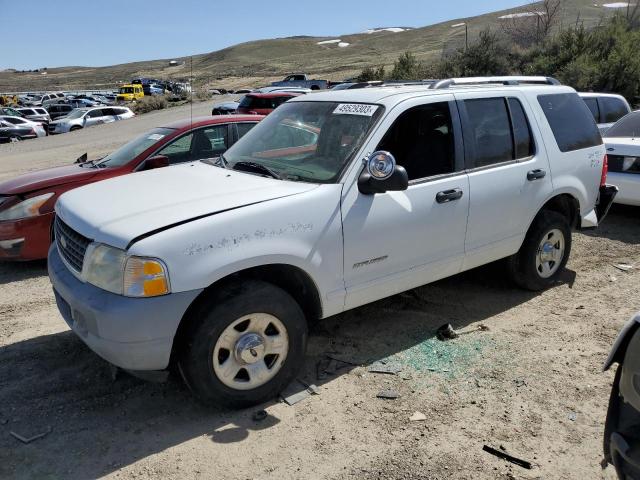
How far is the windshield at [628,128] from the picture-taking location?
318 inches

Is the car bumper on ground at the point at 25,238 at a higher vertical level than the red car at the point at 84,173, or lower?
lower

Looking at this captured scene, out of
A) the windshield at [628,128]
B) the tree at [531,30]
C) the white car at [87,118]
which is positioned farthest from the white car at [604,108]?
the tree at [531,30]

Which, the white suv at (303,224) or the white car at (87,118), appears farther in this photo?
the white car at (87,118)

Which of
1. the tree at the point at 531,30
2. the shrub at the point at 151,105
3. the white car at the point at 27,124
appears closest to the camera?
the white car at the point at 27,124

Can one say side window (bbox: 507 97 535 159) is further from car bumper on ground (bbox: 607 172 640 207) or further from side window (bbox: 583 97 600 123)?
side window (bbox: 583 97 600 123)

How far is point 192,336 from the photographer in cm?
305

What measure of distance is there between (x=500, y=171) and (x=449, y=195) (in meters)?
0.67

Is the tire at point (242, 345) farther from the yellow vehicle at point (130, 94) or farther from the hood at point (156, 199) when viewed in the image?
the yellow vehicle at point (130, 94)

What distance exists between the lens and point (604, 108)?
11.1m

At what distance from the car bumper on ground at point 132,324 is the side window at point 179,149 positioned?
3677 mm

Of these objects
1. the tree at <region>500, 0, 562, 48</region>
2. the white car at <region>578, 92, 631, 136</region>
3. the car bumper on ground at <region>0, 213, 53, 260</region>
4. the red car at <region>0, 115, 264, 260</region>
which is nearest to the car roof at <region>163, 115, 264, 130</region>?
the red car at <region>0, 115, 264, 260</region>

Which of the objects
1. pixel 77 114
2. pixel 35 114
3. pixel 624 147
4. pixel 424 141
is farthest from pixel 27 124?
pixel 424 141

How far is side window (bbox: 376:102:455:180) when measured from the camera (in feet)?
13.2

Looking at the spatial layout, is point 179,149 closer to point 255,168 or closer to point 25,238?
point 25,238
